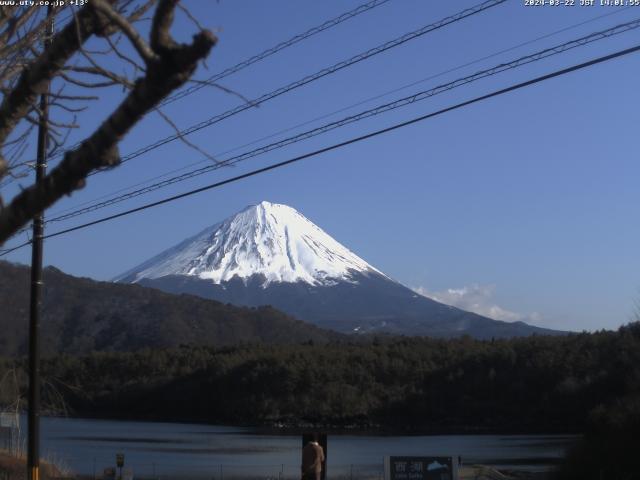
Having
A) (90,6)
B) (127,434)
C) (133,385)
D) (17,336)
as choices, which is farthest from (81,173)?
(17,336)

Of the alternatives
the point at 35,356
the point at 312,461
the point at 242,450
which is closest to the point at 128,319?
the point at 242,450

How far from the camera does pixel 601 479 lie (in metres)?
23.0

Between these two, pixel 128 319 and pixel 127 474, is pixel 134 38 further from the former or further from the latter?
pixel 128 319

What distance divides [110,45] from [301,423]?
267 ft

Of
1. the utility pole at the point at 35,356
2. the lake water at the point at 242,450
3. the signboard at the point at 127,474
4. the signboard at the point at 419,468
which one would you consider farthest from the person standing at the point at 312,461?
the lake water at the point at 242,450

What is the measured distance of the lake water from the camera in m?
39.4

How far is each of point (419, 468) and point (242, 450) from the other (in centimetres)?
3460

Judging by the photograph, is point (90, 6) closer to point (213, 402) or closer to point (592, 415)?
point (592, 415)

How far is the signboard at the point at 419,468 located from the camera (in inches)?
779

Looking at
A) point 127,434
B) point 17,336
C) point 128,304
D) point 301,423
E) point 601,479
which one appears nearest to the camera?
point 601,479

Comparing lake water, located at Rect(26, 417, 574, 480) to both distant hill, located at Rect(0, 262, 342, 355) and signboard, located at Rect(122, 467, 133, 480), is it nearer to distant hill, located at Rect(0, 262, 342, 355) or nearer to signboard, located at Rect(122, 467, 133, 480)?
signboard, located at Rect(122, 467, 133, 480)

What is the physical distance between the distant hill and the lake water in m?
68.2

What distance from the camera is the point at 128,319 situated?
156125mm

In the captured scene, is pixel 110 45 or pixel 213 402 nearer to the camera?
pixel 110 45
